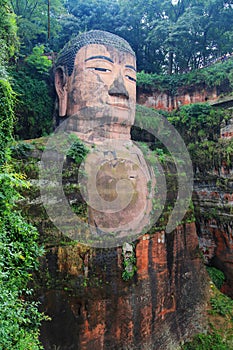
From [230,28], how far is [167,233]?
15353mm

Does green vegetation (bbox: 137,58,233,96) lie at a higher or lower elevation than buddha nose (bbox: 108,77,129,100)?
higher

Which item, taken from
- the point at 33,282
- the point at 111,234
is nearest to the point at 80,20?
the point at 111,234

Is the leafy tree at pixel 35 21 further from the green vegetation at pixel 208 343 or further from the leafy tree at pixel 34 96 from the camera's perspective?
the green vegetation at pixel 208 343

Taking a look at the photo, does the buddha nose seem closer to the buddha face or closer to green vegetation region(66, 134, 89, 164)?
the buddha face

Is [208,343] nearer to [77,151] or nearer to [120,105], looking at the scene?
[77,151]

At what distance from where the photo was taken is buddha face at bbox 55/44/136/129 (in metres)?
8.17

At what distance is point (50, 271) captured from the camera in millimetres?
6031

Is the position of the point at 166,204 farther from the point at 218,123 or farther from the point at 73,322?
the point at 218,123

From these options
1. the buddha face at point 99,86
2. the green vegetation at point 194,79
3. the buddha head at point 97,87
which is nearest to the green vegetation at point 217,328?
the buddha head at point 97,87

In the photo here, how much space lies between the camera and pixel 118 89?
27.2 feet

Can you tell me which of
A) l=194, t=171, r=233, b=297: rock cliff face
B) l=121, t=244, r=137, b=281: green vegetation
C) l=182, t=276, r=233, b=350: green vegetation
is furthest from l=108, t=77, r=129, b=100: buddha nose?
l=182, t=276, r=233, b=350: green vegetation

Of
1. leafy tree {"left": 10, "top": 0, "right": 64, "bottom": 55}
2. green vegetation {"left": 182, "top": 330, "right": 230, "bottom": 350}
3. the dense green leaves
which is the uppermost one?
the dense green leaves

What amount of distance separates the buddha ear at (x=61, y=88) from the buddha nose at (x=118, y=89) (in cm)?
154

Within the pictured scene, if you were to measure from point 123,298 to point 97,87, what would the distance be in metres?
5.89
